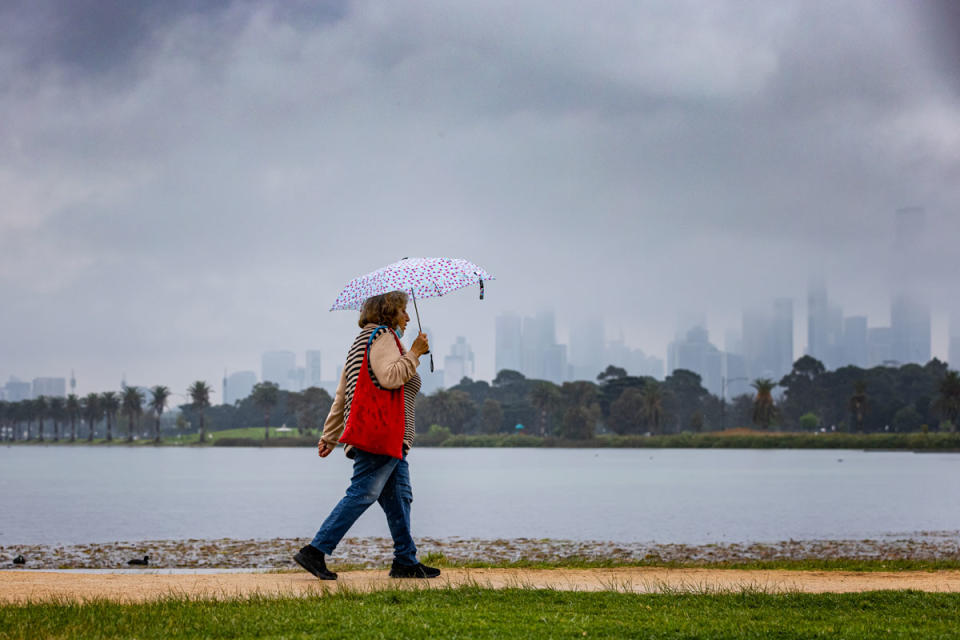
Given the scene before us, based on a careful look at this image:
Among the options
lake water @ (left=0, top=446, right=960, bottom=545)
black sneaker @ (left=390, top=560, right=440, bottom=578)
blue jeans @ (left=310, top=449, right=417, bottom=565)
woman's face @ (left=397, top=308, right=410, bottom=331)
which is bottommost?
lake water @ (left=0, top=446, right=960, bottom=545)

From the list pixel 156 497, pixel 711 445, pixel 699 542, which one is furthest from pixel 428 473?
pixel 711 445

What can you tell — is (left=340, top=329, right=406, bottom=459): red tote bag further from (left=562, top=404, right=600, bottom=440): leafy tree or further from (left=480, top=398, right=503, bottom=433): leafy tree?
(left=480, top=398, right=503, bottom=433): leafy tree

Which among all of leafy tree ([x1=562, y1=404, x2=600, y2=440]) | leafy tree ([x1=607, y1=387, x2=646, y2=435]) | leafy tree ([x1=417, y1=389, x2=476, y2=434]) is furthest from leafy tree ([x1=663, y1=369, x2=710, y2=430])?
leafy tree ([x1=417, y1=389, x2=476, y2=434])

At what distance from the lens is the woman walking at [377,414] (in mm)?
9242

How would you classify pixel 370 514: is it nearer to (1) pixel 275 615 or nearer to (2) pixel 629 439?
(1) pixel 275 615

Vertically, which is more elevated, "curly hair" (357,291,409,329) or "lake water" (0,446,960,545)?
"curly hair" (357,291,409,329)

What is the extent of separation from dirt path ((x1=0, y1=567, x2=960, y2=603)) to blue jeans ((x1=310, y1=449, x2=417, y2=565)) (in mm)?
459

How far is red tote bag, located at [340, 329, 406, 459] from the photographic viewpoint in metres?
9.23

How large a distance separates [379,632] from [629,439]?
12950 centimetres

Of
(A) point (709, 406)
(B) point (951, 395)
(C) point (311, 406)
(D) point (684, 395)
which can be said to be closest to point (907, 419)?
(B) point (951, 395)

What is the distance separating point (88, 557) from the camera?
64.4ft

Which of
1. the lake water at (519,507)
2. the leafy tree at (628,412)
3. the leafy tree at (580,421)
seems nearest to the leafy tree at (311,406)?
the leafy tree at (580,421)

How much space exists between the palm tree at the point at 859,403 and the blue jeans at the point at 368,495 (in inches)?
4565

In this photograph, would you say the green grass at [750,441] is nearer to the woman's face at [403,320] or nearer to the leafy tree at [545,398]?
the leafy tree at [545,398]
